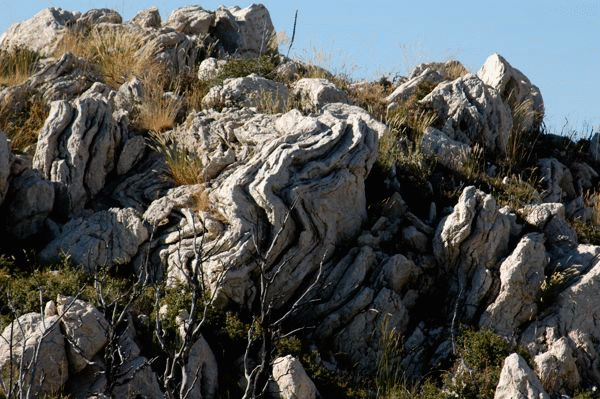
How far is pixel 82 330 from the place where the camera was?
47.7 feet

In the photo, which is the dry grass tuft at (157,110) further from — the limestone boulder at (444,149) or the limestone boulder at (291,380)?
the limestone boulder at (291,380)

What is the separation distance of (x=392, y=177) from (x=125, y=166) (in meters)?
4.65

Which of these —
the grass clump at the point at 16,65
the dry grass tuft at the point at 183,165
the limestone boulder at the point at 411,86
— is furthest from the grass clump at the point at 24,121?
the limestone boulder at the point at 411,86

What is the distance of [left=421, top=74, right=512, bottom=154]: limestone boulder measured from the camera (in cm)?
2311

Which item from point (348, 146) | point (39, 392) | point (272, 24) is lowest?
point (39, 392)

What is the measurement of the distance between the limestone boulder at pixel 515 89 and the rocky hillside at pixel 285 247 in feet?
6.70

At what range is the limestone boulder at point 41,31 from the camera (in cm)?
2608

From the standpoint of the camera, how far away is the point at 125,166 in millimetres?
19938

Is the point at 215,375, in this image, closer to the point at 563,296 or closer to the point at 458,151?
the point at 563,296

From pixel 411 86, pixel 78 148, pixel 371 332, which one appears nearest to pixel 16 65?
pixel 78 148

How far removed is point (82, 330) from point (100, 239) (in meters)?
3.26

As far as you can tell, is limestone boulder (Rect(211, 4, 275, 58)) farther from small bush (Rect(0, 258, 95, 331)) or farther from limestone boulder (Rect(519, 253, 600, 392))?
limestone boulder (Rect(519, 253, 600, 392))

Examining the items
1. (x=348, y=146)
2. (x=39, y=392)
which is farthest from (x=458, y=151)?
(x=39, y=392)

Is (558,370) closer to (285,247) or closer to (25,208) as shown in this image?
(285,247)
